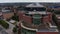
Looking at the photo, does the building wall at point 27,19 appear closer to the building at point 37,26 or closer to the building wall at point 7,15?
the building at point 37,26

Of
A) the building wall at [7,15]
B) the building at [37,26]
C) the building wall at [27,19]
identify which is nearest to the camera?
the building at [37,26]

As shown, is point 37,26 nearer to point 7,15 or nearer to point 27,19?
point 27,19

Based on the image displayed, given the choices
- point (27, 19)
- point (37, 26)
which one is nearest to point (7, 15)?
point (27, 19)

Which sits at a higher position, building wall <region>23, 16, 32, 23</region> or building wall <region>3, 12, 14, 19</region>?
building wall <region>23, 16, 32, 23</region>

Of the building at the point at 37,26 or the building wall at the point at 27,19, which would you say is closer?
the building at the point at 37,26

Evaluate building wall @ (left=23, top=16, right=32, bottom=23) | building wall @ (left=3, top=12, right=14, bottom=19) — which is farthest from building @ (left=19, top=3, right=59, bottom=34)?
building wall @ (left=3, top=12, right=14, bottom=19)

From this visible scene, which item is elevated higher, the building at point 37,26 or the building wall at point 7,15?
the building at point 37,26

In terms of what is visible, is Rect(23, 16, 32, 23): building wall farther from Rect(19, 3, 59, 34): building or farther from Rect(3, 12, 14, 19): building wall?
Rect(3, 12, 14, 19): building wall

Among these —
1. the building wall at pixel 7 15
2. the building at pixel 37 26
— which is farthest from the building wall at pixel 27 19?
the building wall at pixel 7 15

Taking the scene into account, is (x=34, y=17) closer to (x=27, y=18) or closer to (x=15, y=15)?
(x=27, y=18)

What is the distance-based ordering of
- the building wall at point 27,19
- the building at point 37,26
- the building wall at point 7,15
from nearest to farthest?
1. the building at point 37,26
2. the building wall at point 27,19
3. the building wall at point 7,15

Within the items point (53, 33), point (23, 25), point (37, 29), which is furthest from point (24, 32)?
point (53, 33)
